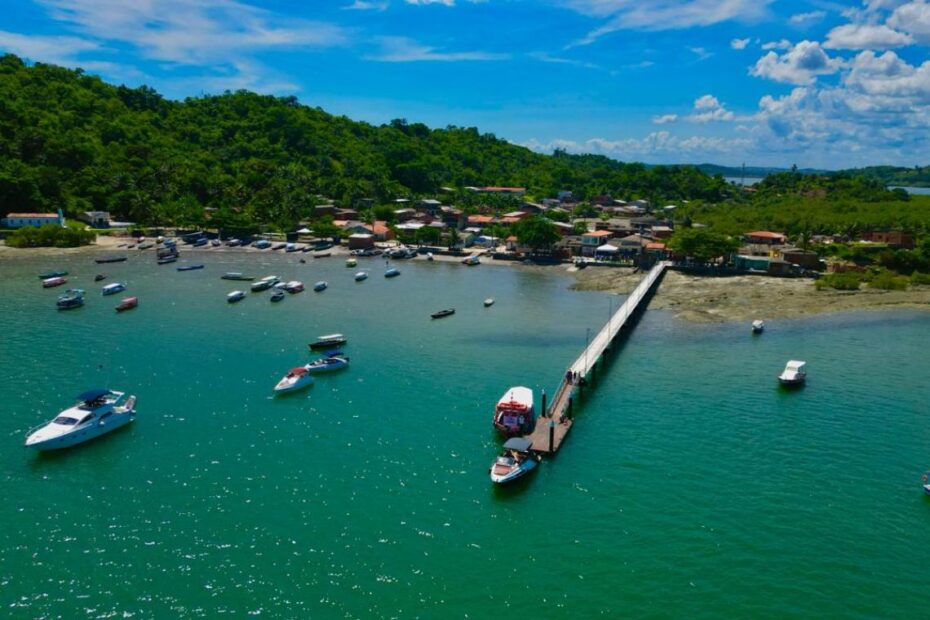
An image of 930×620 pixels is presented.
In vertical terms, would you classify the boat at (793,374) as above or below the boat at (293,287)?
below

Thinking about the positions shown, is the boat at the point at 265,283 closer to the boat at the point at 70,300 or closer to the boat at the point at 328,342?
the boat at the point at 70,300

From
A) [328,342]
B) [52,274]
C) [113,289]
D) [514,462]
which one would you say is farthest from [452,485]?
[52,274]

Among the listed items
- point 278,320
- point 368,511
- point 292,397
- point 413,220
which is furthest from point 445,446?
point 413,220

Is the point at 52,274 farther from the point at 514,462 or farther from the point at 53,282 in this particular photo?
the point at 514,462

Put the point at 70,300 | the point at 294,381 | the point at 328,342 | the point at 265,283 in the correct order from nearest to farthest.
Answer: the point at 294,381
the point at 328,342
the point at 70,300
the point at 265,283

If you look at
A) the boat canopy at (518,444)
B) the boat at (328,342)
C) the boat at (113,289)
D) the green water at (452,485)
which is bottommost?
the green water at (452,485)

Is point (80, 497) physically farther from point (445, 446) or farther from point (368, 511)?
point (445, 446)

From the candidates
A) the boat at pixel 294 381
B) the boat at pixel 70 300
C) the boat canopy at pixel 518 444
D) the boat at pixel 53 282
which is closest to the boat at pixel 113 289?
the boat at pixel 70 300
